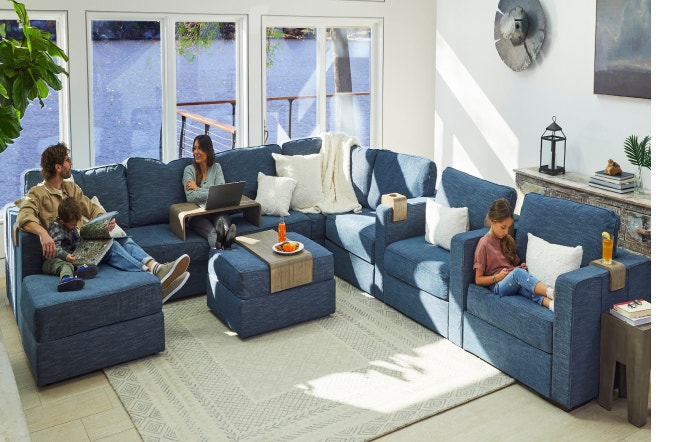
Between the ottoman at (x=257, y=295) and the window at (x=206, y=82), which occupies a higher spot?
the window at (x=206, y=82)

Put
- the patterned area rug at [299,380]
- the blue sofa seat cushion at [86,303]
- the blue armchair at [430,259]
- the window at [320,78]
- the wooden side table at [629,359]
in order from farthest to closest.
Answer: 1. the window at [320,78]
2. the blue armchair at [430,259]
3. the blue sofa seat cushion at [86,303]
4. the patterned area rug at [299,380]
5. the wooden side table at [629,359]

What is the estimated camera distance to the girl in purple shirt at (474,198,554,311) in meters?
4.17

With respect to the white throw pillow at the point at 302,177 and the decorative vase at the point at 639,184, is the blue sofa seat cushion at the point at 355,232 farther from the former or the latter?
the decorative vase at the point at 639,184

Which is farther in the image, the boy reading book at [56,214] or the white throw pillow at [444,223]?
the white throw pillow at [444,223]

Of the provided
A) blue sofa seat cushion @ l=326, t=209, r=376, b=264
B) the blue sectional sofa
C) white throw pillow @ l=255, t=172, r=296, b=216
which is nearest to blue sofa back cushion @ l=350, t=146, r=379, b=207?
the blue sectional sofa

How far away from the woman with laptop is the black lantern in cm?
287

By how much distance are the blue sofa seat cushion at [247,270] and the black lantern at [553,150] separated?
250cm

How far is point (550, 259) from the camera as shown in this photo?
13.6 ft

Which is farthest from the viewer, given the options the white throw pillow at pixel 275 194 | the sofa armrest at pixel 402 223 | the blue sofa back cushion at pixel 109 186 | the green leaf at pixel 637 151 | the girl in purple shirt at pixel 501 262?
the white throw pillow at pixel 275 194

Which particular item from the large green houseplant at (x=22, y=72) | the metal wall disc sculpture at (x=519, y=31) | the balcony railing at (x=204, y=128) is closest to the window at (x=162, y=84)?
the balcony railing at (x=204, y=128)

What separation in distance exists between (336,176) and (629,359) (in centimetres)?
326

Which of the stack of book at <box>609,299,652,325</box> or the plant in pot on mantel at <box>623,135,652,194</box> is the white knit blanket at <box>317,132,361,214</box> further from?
the stack of book at <box>609,299,652,325</box>

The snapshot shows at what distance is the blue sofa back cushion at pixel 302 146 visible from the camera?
640 centimetres
